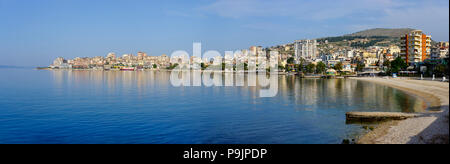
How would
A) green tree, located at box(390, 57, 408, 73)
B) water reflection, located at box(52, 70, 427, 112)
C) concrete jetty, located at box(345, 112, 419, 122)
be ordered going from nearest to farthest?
1. concrete jetty, located at box(345, 112, 419, 122)
2. water reflection, located at box(52, 70, 427, 112)
3. green tree, located at box(390, 57, 408, 73)

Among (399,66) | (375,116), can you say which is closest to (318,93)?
(375,116)

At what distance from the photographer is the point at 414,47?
93250mm

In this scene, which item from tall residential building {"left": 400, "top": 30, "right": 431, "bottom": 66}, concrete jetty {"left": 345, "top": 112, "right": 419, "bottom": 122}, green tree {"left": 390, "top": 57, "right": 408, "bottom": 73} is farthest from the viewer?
tall residential building {"left": 400, "top": 30, "right": 431, "bottom": 66}

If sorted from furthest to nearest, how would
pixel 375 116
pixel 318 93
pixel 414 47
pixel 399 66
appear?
pixel 414 47 < pixel 399 66 < pixel 318 93 < pixel 375 116

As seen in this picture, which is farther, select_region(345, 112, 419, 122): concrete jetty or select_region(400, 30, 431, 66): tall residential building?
select_region(400, 30, 431, 66): tall residential building

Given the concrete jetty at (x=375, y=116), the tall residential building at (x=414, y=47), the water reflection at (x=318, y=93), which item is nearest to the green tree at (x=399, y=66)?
Answer: the tall residential building at (x=414, y=47)

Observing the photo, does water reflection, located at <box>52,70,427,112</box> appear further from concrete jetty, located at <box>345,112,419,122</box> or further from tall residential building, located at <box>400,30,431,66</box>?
tall residential building, located at <box>400,30,431,66</box>

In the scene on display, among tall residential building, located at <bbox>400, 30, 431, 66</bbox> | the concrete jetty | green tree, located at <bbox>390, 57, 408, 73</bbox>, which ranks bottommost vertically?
the concrete jetty

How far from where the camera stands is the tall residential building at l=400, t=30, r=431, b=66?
93312 mm

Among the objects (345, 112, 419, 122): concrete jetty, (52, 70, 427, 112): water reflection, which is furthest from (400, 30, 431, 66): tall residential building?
(345, 112, 419, 122): concrete jetty

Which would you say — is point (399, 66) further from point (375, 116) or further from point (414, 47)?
point (375, 116)

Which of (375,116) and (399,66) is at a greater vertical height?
(399,66)

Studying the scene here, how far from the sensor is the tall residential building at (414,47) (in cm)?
9331
